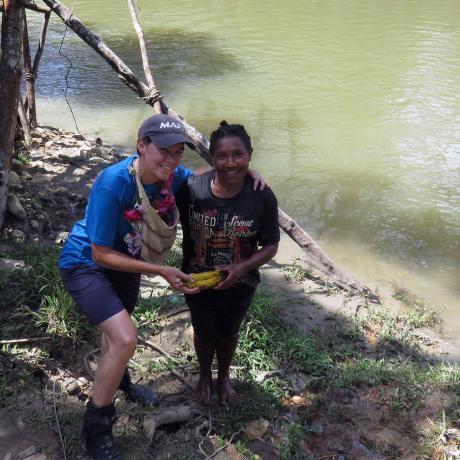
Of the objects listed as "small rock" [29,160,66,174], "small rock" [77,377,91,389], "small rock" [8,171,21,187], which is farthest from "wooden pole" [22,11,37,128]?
"small rock" [77,377,91,389]

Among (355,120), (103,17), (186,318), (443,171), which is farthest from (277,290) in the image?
(103,17)

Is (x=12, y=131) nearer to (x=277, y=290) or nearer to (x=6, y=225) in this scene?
(x=6, y=225)

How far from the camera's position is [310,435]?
3.10 m

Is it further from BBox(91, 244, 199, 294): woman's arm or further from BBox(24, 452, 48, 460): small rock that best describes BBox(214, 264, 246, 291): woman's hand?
A: BBox(24, 452, 48, 460): small rock

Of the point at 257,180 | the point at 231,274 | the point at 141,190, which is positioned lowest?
the point at 231,274

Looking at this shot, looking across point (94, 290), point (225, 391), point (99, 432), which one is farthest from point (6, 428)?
point (225, 391)

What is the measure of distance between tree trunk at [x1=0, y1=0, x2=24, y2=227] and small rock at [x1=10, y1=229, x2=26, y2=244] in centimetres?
46

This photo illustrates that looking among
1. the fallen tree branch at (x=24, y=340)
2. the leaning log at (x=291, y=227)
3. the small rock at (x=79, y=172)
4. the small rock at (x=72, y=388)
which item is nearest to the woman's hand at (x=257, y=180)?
the small rock at (x=72, y=388)

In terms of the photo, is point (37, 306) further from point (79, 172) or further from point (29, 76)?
point (29, 76)

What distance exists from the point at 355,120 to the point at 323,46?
15.6 feet

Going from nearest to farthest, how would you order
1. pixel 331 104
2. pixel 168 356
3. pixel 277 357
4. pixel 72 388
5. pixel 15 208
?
pixel 72 388 → pixel 168 356 → pixel 277 357 → pixel 15 208 → pixel 331 104

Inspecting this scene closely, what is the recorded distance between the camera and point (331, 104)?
971cm

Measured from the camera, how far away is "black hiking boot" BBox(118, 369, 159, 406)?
118 inches

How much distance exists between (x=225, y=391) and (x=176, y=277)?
112 cm
